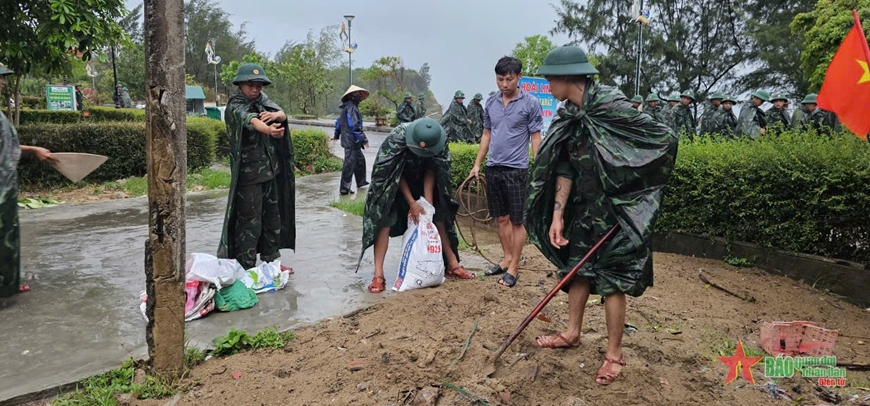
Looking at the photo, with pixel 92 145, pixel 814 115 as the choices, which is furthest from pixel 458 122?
pixel 92 145

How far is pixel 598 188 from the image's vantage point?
124 inches

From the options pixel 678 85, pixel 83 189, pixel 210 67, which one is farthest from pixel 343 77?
pixel 83 189

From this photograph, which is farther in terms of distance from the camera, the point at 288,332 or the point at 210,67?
the point at 210,67

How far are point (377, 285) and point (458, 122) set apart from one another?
36.0 feet

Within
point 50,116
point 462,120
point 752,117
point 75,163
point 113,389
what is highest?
point 752,117

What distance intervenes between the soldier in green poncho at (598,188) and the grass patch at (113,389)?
2.10 m

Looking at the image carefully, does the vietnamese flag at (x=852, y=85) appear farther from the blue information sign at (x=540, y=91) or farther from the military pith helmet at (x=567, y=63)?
the blue information sign at (x=540, y=91)

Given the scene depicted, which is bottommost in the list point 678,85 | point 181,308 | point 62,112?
point 181,308

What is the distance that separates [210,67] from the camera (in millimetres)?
52594

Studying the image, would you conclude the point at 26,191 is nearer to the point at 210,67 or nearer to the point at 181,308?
the point at 181,308

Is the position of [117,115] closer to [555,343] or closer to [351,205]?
[351,205]

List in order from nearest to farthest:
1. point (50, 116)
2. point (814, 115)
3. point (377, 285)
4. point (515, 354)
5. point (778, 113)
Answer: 1. point (515, 354)
2. point (377, 285)
3. point (814, 115)
4. point (778, 113)
5. point (50, 116)

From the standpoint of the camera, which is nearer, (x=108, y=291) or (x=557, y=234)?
(x=557, y=234)

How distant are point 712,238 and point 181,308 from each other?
4636mm
